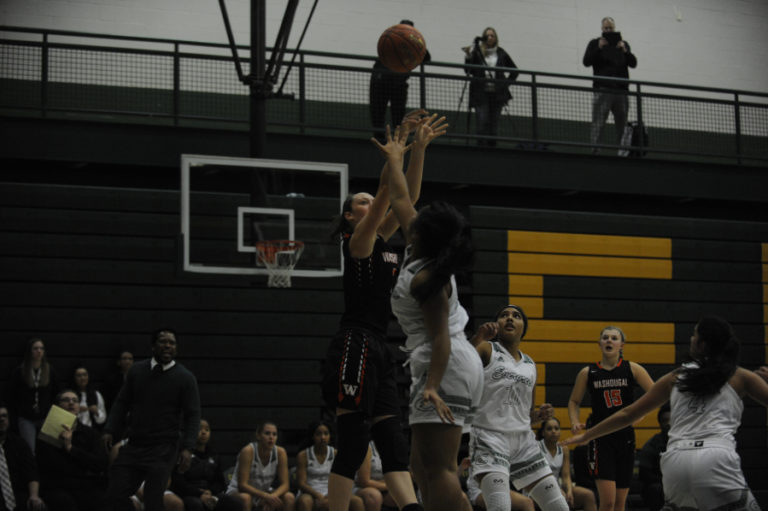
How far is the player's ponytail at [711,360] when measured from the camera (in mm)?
4449

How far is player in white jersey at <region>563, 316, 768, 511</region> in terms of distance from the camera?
424 cm

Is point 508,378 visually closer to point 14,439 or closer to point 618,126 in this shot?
point 14,439

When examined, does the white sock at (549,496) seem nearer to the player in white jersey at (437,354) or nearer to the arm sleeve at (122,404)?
the player in white jersey at (437,354)

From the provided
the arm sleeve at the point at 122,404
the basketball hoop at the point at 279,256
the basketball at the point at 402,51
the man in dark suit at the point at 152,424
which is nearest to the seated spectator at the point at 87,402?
the basketball hoop at the point at 279,256

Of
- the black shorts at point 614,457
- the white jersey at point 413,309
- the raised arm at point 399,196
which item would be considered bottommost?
the black shorts at point 614,457

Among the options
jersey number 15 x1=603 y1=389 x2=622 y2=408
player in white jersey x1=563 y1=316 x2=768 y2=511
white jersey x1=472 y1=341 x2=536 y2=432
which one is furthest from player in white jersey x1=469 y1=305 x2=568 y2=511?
jersey number 15 x1=603 y1=389 x2=622 y2=408

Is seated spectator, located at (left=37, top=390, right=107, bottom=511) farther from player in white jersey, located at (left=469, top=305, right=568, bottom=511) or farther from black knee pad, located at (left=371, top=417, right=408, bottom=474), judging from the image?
black knee pad, located at (left=371, top=417, right=408, bottom=474)

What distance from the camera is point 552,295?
45.2ft

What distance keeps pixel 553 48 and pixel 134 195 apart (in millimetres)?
7770

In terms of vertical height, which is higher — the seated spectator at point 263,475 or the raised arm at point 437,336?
the raised arm at point 437,336

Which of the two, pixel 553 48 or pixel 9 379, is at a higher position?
pixel 553 48

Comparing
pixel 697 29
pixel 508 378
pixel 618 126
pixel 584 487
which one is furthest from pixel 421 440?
pixel 697 29

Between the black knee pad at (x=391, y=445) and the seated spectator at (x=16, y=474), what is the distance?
5231 mm

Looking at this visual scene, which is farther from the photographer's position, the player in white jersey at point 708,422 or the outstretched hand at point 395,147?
the outstretched hand at point 395,147
